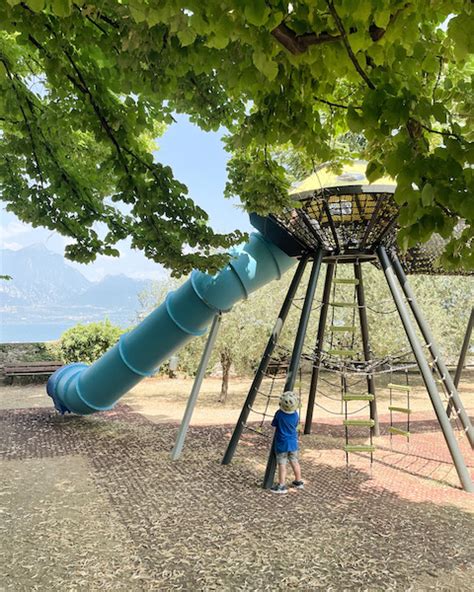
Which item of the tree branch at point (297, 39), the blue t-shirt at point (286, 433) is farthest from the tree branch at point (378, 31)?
the blue t-shirt at point (286, 433)

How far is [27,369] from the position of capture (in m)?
17.0

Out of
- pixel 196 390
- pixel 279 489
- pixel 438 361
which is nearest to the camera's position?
pixel 279 489

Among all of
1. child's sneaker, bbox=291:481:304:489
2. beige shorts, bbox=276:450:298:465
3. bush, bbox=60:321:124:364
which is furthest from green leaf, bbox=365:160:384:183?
bush, bbox=60:321:124:364

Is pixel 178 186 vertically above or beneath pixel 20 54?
beneath

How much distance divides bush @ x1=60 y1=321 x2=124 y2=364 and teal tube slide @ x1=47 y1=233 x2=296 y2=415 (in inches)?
333

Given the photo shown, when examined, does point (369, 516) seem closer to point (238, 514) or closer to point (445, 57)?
point (238, 514)

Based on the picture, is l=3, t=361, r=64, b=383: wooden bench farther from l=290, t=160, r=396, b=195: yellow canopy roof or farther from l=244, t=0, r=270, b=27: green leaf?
l=244, t=0, r=270, b=27: green leaf

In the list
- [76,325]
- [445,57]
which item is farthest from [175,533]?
[76,325]

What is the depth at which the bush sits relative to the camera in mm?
17922

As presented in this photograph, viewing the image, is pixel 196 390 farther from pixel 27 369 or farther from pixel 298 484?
pixel 27 369

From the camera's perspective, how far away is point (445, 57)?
134 inches

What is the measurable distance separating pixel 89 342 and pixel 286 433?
12.8m

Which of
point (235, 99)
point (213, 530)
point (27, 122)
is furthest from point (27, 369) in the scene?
point (235, 99)

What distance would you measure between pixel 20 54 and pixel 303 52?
551 centimetres
